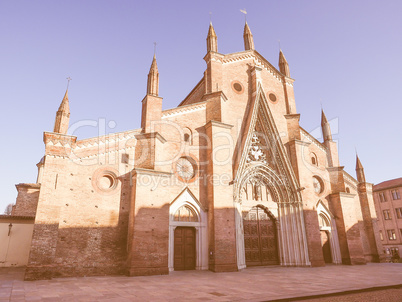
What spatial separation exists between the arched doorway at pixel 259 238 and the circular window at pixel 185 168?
183 inches

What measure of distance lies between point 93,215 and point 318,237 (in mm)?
14911

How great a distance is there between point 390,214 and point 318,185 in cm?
3209

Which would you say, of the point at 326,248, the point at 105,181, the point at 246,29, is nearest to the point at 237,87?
the point at 246,29

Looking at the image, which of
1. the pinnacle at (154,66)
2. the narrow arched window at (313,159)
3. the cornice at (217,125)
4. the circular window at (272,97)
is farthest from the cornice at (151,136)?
the narrow arched window at (313,159)

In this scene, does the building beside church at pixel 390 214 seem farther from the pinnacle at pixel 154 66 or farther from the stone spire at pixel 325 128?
the pinnacle at pixel 154 66

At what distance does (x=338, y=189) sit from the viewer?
21.9m

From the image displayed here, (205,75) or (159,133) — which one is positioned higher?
(205,75)

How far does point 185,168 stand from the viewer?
56.1 feet

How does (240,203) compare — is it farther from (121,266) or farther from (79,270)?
(79,270)

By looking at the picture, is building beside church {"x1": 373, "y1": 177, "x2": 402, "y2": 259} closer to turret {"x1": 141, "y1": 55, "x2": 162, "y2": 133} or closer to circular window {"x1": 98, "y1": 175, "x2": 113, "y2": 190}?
turret {"x1": 141, "y1": 55, "x2": 162, "y2": 133}

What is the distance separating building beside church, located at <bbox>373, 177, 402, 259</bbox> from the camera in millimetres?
42906

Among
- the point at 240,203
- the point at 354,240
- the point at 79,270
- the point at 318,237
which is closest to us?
the point at 79,270

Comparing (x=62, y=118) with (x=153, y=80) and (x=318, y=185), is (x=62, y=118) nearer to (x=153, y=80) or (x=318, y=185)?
(x=153, y=80)

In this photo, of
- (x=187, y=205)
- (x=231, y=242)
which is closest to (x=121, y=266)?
(x=187, y=205)
